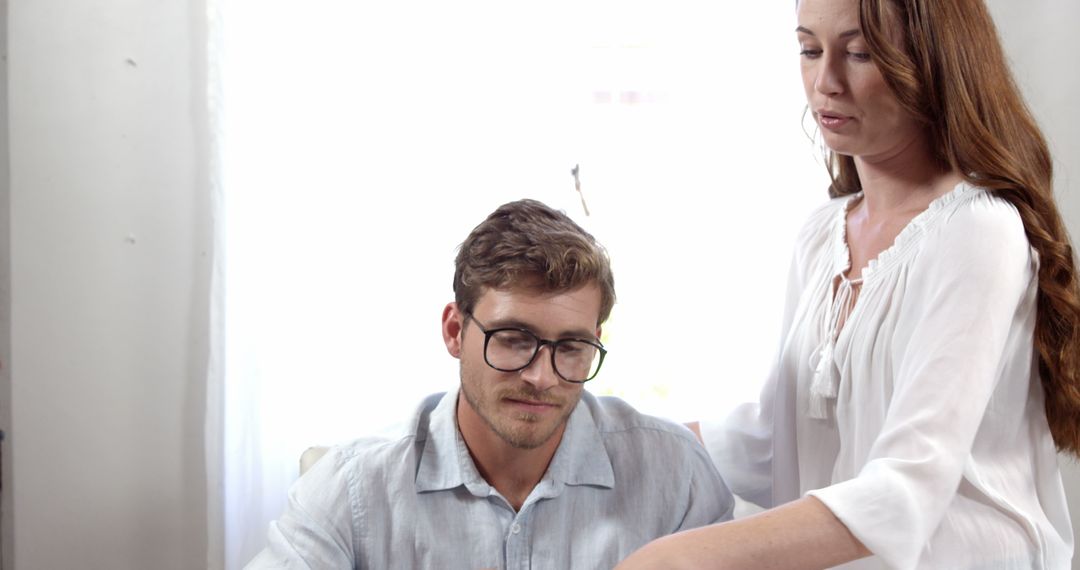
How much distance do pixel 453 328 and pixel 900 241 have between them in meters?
0.63

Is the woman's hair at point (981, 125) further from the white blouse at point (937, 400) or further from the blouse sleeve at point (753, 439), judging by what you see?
the blouse sleeve at point (753, 439)

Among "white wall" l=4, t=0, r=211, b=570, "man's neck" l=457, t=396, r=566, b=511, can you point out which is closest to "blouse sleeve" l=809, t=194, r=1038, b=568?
"man's neck" l=457, t=396, r=566, b=511

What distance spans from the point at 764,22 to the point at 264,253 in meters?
1.27

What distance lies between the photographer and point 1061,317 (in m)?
1.19

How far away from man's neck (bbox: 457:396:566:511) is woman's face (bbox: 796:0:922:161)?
58cm

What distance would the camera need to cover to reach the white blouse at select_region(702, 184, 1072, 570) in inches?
43.8

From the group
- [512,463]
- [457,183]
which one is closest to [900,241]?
[512,463]

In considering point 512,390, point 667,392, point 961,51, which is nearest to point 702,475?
point 512,390

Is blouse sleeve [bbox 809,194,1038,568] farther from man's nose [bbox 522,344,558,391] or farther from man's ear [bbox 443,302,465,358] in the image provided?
man's ear [bbox 443,302,465,358]

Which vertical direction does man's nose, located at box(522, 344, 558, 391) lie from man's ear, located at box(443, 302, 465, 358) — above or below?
below

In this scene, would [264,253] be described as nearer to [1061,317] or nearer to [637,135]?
[637,135]

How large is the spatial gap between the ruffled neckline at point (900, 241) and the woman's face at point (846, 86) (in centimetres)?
10

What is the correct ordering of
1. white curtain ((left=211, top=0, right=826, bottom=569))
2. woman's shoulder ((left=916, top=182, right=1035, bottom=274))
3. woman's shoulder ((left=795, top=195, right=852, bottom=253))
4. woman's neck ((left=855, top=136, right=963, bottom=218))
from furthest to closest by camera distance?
white curtain ((left=211, top=0, right=826, bottom=569)) < woman's shoulder ((left=795, top=195, right=852, bottom=253)) < woman's neck ((left=855, top=136, right=963, bottom=218)) < woman's shoulder ((left=916, top=182, right=1035, bottom=274))

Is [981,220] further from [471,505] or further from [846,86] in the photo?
[471,505]
